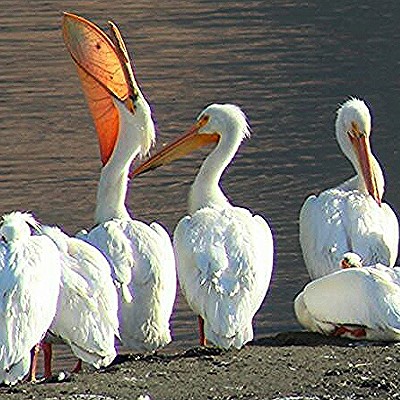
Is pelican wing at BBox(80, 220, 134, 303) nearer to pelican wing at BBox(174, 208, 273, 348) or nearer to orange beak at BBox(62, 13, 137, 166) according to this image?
pelican wing at BBox(174, 208, 273, 348)

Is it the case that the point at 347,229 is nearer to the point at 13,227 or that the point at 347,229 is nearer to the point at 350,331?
the point at 350,331

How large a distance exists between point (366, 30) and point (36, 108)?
6.96 meters

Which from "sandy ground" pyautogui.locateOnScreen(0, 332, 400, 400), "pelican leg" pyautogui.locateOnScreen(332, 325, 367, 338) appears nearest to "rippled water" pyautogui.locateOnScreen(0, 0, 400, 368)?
"pelican leg" pyautogui.locateOnScreen(332, 325, 367, 338)

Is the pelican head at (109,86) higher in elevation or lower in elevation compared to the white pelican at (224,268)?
higher

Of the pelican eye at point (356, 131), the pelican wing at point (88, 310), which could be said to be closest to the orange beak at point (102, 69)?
the pelican eye at point (356, 131)

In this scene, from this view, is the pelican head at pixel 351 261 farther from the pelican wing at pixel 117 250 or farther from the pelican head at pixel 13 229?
the pelican head at pixel 13 229

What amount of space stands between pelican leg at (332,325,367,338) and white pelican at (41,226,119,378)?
1.40 meters

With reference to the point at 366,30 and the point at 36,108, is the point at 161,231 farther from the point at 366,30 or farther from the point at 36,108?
the point at 366,30

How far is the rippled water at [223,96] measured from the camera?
12.2 m

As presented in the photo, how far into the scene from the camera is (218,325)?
768 cm

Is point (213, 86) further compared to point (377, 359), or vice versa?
point (213, 86)

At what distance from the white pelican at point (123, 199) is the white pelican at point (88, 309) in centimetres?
43

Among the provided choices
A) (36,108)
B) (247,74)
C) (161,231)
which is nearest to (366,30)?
(247,74)

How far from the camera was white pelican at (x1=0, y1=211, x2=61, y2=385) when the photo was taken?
685 centimetres
